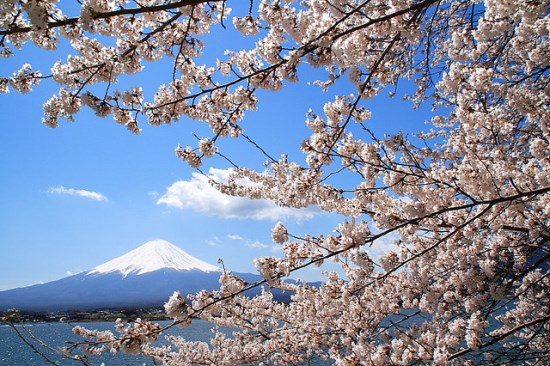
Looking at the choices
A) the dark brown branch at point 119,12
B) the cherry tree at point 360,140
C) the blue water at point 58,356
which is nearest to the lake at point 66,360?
the blue water at point 58,356

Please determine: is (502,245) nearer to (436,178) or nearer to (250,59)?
(436,178)

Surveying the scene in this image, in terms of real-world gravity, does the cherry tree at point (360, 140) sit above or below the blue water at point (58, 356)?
above

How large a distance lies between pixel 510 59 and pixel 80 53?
6.16m

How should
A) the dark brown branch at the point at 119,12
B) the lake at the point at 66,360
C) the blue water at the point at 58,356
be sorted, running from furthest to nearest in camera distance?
1. the blue water at the point at 58,356
2. the lake at the point at 66,360
3. the dark brown branch at the point at 119,12

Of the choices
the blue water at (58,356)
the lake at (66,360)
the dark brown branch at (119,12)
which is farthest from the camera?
the blue water at (58,356)

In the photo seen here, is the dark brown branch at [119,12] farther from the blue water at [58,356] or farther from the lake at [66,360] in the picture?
the blue water at [58,356]

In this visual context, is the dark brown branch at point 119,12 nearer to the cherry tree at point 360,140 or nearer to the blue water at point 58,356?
the cherry tree at point 360,140

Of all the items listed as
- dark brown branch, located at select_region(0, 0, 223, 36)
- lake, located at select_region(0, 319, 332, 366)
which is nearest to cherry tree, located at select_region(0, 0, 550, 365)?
dark brown branch, located at select_region(0, 0, 223, 36)

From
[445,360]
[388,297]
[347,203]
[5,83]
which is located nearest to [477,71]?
[347,203]

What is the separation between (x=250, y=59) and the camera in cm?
288

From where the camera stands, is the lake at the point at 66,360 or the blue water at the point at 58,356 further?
the blue water at the point at 58,356

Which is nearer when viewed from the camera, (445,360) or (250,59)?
(250,59)

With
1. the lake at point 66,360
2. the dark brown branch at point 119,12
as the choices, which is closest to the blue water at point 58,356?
the lake at point 66,360

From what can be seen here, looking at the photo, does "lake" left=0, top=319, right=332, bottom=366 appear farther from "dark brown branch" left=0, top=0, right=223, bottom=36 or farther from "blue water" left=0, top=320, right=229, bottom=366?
"dark brown branch" left=0, top=0, right=223, bottom=36
